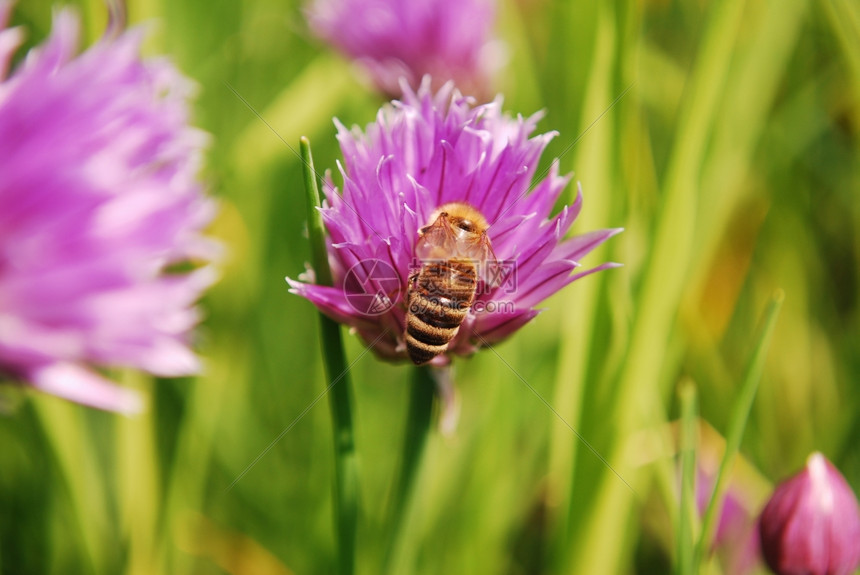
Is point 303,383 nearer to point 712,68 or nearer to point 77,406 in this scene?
point 77,406

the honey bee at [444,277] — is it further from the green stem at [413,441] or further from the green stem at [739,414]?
the green stem at [739,414]

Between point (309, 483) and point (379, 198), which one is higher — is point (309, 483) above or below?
below

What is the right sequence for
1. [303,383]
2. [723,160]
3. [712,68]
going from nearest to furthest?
1. [712,68]
2. [723,160]
3. [303,383]

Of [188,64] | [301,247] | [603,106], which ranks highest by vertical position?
[188,64]

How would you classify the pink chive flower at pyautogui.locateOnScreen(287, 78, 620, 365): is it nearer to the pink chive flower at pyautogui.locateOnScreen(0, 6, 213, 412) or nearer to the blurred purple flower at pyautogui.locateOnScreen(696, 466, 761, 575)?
the pink chive flower at pyautogui.locateOnScreen(0, 6, 213, 412)

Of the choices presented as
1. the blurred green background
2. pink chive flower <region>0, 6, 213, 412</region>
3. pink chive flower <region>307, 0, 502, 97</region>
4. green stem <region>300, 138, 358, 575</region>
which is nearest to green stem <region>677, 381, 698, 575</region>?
the blurred green background

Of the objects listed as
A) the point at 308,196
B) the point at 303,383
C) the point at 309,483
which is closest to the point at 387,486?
the point at 309,483

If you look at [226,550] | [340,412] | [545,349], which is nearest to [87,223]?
[340,412]

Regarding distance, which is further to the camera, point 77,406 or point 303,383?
point 303,383

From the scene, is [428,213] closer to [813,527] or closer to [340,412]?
[340,412]
